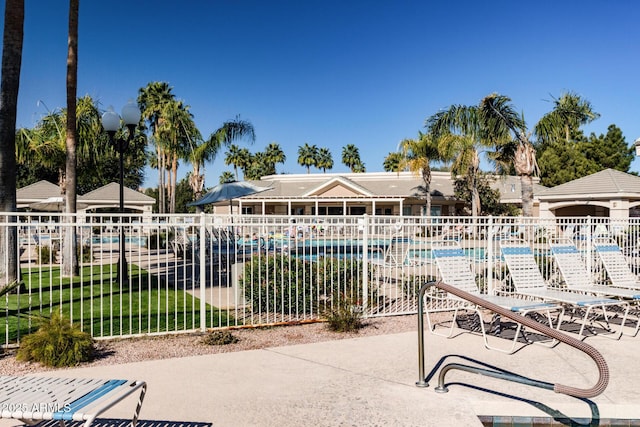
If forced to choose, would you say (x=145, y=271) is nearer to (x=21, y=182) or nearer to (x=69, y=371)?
(x=69, y=371)

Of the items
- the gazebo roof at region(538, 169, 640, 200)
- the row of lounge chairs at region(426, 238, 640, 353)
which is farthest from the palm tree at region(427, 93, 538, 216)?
the row of lounge chairs at region(426, 238, 640, 353)

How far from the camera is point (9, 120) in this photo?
9664mm

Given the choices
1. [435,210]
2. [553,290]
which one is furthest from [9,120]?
[435,210]

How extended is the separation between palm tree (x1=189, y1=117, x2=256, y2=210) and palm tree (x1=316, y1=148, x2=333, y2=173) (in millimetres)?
41621

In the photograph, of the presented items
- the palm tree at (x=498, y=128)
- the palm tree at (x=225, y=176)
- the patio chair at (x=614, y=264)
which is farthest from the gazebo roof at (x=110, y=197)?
the palm tree at (x=225, y=176)

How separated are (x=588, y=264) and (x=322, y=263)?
5.61 m

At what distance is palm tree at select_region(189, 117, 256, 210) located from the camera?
2695cm

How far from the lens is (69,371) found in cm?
556

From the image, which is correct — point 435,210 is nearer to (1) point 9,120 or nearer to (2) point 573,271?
(2) point 573,271

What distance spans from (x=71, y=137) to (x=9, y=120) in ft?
11.3

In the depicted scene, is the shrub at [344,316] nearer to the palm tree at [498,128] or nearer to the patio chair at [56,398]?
the patio chair at [56,398]

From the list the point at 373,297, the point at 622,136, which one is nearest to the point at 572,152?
the point at 622,136

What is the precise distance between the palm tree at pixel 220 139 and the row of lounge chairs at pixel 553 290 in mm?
19372

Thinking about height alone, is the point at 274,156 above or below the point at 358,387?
above
